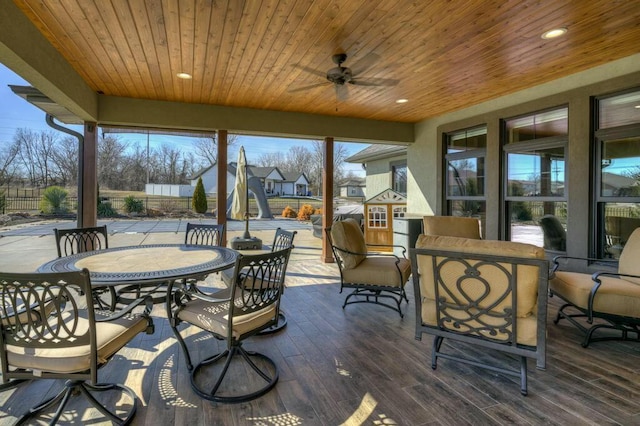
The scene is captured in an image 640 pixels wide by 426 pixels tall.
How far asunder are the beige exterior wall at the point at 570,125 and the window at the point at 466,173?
0.16 metres

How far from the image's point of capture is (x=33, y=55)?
2.98 m

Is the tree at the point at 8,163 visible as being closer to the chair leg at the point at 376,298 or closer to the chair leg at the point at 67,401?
the chair leg at the point at 67,401

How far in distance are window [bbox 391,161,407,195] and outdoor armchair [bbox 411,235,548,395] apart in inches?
263

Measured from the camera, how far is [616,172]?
4109mm

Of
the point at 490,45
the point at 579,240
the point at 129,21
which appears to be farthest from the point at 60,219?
the point at 579,240

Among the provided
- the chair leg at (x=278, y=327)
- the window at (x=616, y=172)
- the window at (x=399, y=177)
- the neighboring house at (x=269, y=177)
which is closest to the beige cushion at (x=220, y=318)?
the chair leg at (x=278, y=327)

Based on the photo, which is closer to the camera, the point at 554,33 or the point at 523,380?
the point at 523,380

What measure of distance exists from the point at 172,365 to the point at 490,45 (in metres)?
4.20

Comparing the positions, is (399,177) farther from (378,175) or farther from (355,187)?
(355,187)

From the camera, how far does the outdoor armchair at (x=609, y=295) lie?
2797mm

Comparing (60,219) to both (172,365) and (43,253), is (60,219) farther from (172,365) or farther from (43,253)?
(172,365)

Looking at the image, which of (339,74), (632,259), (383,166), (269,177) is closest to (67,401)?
(339,74)

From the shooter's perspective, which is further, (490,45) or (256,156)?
(256,156)

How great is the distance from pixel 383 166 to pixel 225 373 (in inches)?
327
